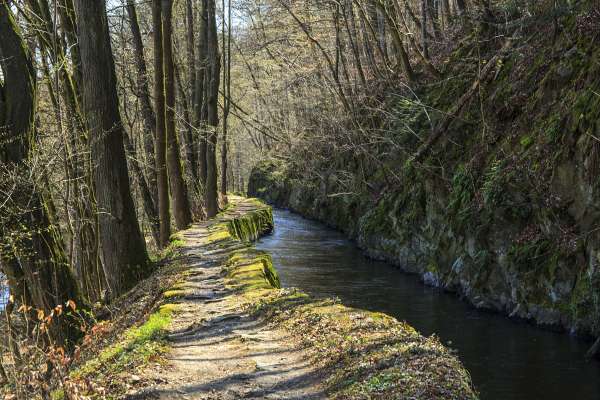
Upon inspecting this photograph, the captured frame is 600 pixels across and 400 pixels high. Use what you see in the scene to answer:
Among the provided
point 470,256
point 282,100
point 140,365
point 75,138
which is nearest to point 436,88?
point 470,256

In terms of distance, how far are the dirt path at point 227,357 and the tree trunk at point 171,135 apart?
28.0ft

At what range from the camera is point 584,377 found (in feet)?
30.1

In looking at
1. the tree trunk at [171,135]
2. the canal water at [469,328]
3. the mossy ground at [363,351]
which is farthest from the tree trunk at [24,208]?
the tree trunk at [171,135]

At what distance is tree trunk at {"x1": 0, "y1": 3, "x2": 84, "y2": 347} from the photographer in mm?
9008

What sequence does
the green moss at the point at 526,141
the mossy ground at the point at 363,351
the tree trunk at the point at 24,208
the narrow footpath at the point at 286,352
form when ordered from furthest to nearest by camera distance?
the green moss at the point at 526,141
the tree trunk at the point at 24,208
the narrow footpath at the point at 286,352
the mossy ground at the point at 363,351

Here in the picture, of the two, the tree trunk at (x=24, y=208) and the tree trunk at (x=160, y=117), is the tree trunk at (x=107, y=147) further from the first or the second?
the tree trunk at (x=160, y=117)

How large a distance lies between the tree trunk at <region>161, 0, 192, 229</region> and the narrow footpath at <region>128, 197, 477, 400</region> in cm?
814

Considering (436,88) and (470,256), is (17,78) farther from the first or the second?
(436,88)

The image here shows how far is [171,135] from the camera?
18.2 metres

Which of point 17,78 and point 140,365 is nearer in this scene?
point 140,365

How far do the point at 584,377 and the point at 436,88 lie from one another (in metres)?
13.7

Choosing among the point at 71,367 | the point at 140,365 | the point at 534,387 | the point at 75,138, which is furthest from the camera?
the point at 75,138

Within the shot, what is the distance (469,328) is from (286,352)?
6.21 m

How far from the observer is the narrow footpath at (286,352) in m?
5.62
